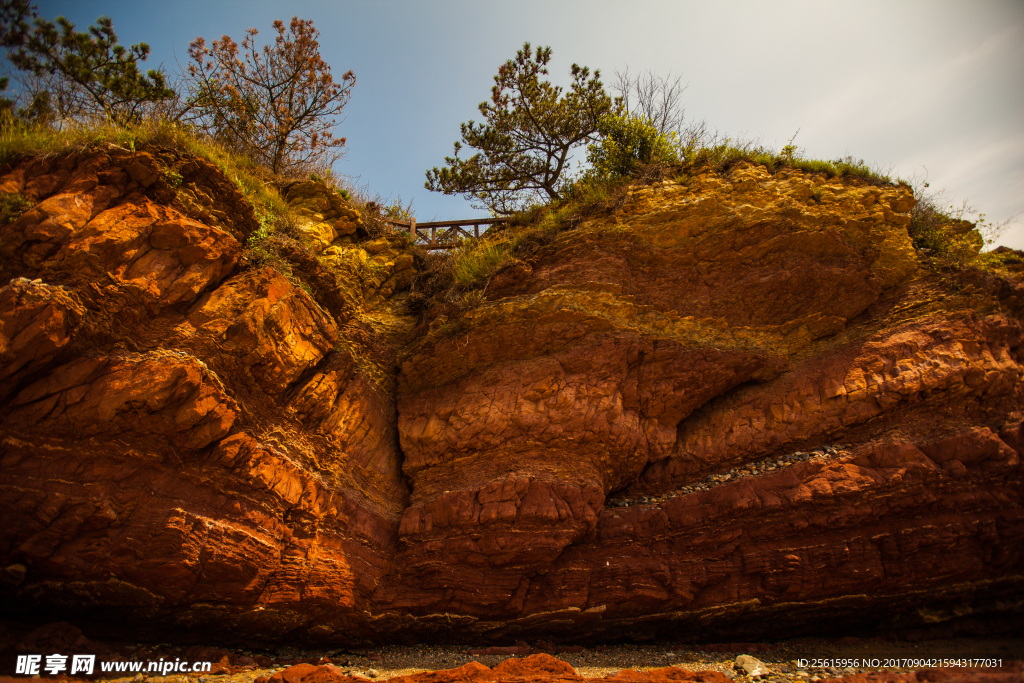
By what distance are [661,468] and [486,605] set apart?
342 centimetres

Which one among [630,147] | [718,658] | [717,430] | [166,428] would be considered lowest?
[718,658]

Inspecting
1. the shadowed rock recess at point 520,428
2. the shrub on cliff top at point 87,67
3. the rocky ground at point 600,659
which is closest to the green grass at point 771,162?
the shadowed rock recess at point 520,428

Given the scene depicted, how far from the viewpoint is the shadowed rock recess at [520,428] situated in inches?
232

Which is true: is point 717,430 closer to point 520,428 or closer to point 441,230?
point 520,428

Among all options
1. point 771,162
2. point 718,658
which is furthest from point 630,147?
point 718,658

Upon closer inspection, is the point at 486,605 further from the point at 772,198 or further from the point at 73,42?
the point at 73,42

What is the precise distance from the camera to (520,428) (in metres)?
7.87

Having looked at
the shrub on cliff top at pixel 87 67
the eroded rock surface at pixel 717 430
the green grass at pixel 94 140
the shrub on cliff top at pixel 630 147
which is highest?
the shrub on cliff top at pixel 87 67

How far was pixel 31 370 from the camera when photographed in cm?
571

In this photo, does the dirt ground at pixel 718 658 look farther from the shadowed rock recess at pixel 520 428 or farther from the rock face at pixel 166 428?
the rock face at pixel 166 428

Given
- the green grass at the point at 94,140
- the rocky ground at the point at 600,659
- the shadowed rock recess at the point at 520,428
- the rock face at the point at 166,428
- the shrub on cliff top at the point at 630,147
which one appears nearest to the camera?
the rocky ground at the point at 600,659

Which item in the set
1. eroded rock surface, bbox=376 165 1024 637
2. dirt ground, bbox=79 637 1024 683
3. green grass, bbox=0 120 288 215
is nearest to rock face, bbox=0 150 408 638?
green grass, bbox=0 120 288 215

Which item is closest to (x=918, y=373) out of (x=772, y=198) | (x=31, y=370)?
(x=772, y=198)

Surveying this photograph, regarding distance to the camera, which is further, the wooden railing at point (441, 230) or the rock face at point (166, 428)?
the wooden railing at point (441, 230)
